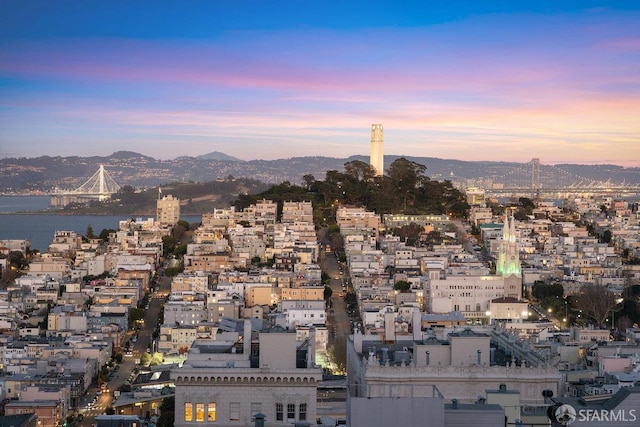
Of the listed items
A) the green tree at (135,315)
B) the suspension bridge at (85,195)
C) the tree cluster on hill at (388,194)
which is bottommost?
the suspension bridge at (85,195)

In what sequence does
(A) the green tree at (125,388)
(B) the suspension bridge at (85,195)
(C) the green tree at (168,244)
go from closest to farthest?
(A) the green tree at (125,388), (C) the green tree at (168,244), (B) the suspension bridge at (85,195)

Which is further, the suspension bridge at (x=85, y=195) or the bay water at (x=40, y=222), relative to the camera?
the suspension bridge at (x=85, y=195)

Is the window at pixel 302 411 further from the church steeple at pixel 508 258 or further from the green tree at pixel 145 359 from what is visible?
the church steeple at pixel 508 258

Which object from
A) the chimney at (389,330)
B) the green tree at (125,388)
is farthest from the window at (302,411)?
the green tree at (125,388)

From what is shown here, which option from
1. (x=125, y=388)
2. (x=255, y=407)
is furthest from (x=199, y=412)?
(x=125, y=388)

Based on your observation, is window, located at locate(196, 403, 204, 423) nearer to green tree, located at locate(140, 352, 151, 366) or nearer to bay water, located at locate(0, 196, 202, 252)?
green tree, located at locate(140, 352, 151, 366)

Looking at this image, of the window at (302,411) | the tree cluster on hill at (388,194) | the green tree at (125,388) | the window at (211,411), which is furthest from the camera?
the tree cluster on hill at (388,194)
